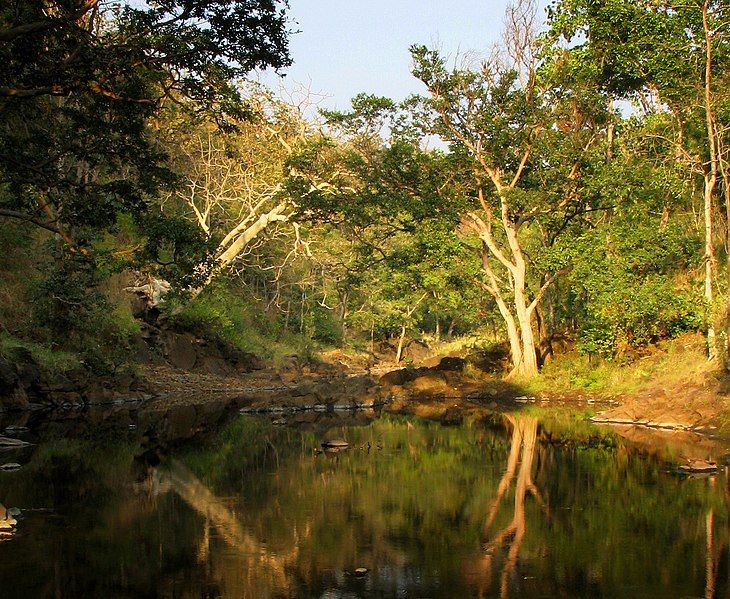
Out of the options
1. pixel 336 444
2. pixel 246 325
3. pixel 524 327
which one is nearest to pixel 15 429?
pixel 336 444

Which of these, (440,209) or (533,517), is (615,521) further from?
(440,209)

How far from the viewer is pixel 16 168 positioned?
47.3ft

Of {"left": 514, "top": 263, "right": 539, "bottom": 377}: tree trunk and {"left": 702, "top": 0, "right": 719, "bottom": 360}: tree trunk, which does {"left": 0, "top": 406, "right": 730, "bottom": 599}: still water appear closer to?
{"left": 702, "top": 0, "right": 719, "bottom": 360}: tree trunk

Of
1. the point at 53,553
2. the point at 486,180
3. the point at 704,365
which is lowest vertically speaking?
the point at 53,553

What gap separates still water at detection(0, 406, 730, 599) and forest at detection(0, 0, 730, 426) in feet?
14.0

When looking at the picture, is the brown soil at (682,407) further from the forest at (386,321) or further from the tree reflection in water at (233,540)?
the tree reflection in water at (233,540)

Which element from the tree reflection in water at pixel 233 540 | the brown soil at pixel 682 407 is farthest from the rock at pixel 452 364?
the tree reflection in water at pixel 233 540

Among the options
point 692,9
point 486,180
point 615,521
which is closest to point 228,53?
point 615,521

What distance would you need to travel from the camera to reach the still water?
8.05m

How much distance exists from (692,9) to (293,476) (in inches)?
650

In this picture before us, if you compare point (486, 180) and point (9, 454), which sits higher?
point (486, 180)

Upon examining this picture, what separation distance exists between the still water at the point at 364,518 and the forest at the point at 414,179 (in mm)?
4254

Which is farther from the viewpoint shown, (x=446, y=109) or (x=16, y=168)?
(x=446, y=109)

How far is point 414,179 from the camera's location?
28.8 metres
